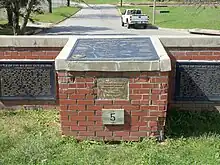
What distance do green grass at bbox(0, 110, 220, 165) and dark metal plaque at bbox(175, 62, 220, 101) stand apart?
477 millimetres

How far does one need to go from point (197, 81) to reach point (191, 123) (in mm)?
708

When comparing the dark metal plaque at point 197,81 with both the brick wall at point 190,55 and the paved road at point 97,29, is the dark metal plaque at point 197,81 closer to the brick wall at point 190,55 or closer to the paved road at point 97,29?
the brick wall at point 190,55

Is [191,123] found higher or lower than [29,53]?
lower

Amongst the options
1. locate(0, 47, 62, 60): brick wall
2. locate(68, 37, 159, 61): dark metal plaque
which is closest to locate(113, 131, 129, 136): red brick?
locate(68, 37, 159, 61): dark metal plaque

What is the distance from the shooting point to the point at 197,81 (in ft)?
18.6

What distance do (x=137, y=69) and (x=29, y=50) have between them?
85.5 inches

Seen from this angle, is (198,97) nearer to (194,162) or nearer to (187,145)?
(187,145)

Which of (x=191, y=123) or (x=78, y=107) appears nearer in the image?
(x=78, y=107)

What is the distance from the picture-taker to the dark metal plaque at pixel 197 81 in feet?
18.5

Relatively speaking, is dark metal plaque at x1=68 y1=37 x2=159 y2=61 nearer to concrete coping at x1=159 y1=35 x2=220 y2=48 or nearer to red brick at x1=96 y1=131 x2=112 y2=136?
concrete coping at x1=159 y1=35 x2=220 y2=48

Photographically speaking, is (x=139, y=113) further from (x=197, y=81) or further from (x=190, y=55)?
(x=190, y=55)

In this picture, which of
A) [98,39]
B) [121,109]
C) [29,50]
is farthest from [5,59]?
[121,109]

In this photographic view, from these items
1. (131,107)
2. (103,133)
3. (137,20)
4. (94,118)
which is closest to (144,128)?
(131,107)

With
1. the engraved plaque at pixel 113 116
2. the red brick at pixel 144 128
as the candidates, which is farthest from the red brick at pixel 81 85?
the red brick at pixel 144 128
